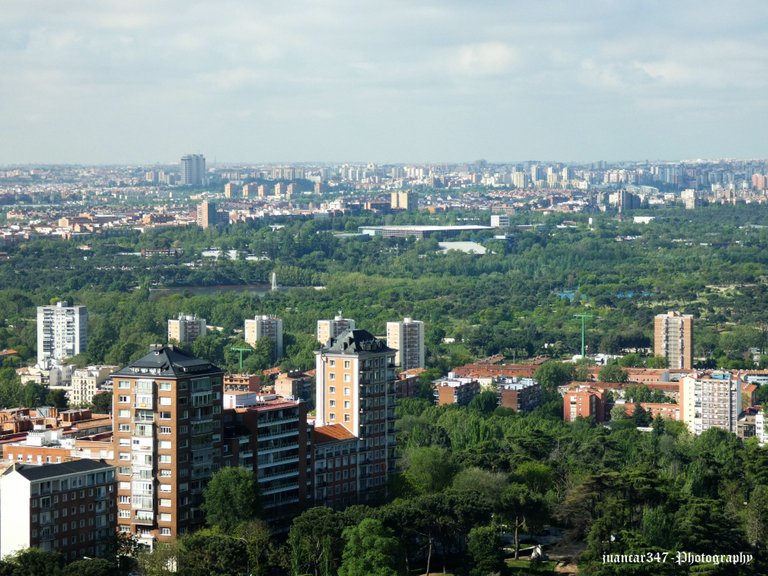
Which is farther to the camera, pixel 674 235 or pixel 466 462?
pixel 674 235

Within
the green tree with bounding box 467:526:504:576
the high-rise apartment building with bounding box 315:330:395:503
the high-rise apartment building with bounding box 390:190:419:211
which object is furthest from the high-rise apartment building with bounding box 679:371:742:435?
the high-rise apartment building with bounding box 390:190:419:211

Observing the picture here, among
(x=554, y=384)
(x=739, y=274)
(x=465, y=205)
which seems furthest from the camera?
(x=465, y=205)

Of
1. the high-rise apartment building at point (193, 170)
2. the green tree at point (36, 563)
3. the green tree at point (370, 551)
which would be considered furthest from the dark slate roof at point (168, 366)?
the high-rise apartment building at point (193, 170)

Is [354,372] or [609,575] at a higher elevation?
[354,372]

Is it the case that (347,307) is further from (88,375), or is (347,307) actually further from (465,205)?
(465,205)

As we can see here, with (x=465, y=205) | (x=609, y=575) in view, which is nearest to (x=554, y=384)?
(x=609, y=575)

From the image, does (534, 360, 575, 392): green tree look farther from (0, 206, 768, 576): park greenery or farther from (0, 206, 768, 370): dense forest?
(0, 206, 768, 370): dense forest

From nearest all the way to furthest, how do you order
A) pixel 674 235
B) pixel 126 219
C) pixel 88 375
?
pixel 88 375
pixel 674 235
pixel 126 219
